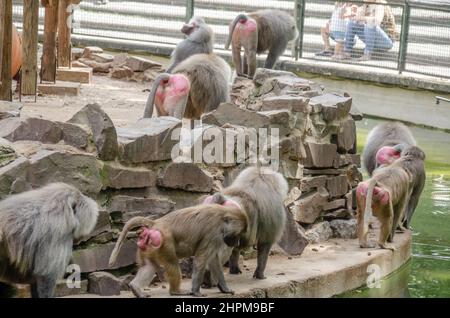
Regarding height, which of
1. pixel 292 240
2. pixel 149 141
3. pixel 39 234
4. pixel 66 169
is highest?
pixel 149 141

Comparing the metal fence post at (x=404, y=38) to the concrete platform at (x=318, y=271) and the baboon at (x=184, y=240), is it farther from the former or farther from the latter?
the baboon at (x=184, y=240)

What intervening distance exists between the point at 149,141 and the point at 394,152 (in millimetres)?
3229

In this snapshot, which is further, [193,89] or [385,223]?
[193,89]

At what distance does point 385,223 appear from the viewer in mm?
9562

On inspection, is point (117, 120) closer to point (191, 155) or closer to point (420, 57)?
point (191, 155)

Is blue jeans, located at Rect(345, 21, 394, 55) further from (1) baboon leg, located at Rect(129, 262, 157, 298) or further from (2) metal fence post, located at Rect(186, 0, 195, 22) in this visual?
(1) baboon leg, located at Rect(129, 262, 157, 298)

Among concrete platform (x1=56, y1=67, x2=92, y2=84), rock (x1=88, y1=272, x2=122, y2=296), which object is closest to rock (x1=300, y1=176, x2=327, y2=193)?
rock (x1=88, y1=272, x2=122, y2=296)

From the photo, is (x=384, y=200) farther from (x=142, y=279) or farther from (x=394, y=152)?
(x=142, y=279)

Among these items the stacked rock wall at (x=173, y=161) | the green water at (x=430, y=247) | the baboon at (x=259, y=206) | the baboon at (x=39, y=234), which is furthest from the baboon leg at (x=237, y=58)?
the baboon at (x=39, y=234)

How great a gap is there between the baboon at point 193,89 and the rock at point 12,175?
248 centimetres

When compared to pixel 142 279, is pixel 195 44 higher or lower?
higher

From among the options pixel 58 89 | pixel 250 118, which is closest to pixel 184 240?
pixel 250 118

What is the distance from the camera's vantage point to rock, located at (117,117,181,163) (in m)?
8.15

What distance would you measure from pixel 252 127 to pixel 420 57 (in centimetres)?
858
